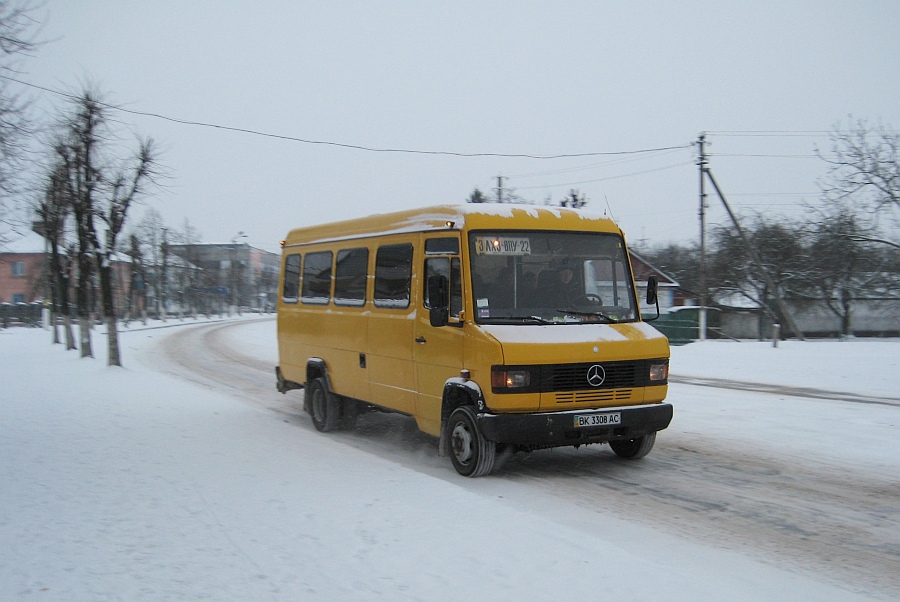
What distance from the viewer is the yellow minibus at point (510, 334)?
7109mm

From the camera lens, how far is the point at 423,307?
817cm

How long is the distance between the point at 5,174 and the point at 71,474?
562 cm

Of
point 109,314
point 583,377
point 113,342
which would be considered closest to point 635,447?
point 583,377

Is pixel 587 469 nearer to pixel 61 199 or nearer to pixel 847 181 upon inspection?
pixel 847 181

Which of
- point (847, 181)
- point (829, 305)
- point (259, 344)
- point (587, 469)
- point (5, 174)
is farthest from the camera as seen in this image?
point (829, 305)

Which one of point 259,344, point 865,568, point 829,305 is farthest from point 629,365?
point 829,305

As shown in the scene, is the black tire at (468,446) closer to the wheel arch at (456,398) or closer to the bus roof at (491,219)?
the wheel arch at (456,398)

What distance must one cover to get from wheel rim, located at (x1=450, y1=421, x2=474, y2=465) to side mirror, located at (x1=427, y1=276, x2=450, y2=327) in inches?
40.5

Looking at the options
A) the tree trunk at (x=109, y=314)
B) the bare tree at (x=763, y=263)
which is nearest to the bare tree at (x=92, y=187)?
the tree trunk at (x=109, y=314)

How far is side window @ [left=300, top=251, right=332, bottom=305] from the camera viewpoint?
10.7m

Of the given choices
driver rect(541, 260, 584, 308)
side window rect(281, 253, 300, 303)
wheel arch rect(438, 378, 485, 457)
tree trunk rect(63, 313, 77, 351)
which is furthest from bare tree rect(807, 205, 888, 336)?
tree trunk rect(63, 313, 77, 351)

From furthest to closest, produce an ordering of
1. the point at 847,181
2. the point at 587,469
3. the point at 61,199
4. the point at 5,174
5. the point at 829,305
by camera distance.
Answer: the point at 829,305
the point at 61,199
the point at 847,181
the point at 5,174
the point at 587,469

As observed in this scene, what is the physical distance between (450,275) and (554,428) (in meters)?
1.84

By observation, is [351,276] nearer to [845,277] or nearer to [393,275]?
[393,275]
